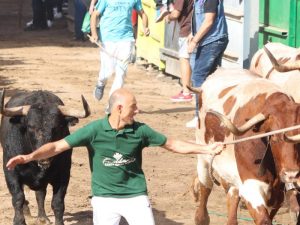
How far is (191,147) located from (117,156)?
0.60 metres

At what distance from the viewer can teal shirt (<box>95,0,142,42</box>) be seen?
15062 millimetres

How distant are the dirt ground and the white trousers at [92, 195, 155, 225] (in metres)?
2.44

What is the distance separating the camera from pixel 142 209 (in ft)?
26.1

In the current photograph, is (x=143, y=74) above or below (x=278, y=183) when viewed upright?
below

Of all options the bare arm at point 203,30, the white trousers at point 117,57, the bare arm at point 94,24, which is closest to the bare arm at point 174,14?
the white trousers at point 117,57

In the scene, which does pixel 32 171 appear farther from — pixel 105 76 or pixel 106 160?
pixel 105 76

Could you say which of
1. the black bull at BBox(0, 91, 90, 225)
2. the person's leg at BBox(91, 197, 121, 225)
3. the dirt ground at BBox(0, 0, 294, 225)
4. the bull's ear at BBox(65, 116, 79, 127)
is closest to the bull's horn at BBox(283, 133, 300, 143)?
the person's leg at BBox(91, 197, 121, 225)

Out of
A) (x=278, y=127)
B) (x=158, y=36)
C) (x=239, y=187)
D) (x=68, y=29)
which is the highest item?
(x=278, y=127)

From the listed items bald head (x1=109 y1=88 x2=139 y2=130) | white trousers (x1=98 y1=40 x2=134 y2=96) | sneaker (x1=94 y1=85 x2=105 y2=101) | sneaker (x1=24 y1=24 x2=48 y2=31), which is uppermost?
bald head (x1=109 y1=88 x2=139 y2=130)

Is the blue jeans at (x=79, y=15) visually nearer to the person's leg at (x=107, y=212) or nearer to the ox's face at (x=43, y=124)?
the ox's face at (x=43, y=124)

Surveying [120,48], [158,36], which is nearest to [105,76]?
[120,48]

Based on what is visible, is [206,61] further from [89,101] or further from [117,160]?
[117,160]

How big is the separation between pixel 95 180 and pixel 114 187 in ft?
0.62

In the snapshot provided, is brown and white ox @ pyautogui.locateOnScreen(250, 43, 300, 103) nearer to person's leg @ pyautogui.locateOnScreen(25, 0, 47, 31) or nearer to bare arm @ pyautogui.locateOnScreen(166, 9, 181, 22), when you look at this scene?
bare arm @ pyautogui.locateOnScreen(166, 9, 181, 22)
